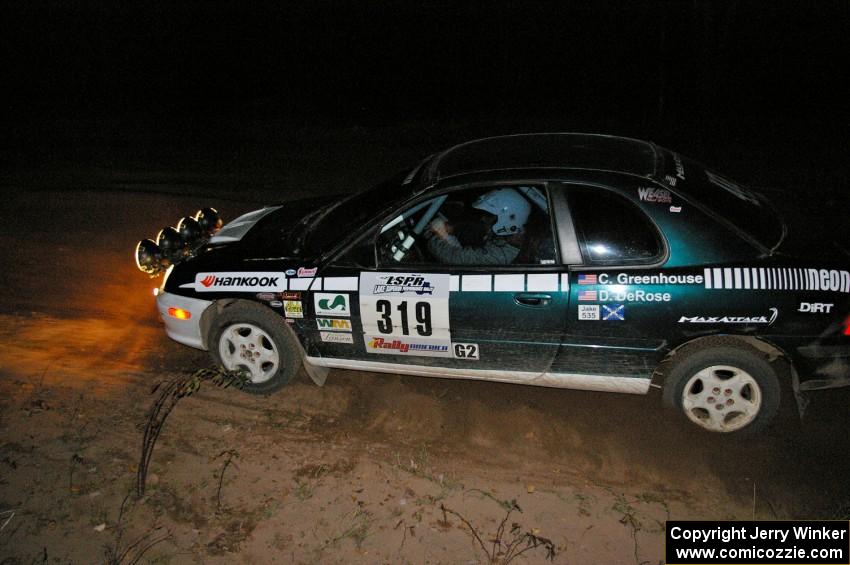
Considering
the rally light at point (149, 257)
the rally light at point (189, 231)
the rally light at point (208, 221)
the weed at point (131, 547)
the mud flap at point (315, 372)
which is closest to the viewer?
the weed at point (131, 547)

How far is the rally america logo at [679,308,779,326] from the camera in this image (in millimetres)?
3732

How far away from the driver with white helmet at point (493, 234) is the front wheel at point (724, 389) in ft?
3.94

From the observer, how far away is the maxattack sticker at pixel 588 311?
3854mm

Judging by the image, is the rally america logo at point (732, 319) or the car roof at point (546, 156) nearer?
the rally america logo at point (732, 319)

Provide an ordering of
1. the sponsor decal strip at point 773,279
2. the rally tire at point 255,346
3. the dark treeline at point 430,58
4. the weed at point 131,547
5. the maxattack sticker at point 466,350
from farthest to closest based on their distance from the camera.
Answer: the dark treeline at point 430,58
the rally tire at point 255,346
the maxattack sticker at point 466,350
the sponsor decal strip at point 773,279
the weed at point 131,547

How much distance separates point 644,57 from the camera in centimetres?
1958

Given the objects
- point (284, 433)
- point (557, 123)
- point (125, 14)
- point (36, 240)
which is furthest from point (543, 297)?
point (125, 14)

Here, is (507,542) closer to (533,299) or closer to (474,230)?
(533,299)

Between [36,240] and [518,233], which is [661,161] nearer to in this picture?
[518,233]

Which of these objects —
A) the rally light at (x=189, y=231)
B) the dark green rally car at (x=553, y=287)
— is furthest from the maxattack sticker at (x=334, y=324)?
the rally light at (x=189, y=231)

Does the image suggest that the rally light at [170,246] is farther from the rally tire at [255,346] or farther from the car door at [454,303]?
the car door at [454,303]

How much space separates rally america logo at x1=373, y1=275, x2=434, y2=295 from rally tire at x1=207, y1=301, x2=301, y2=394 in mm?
773

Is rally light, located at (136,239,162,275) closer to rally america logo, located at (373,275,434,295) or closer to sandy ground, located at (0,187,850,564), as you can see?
sandy ground, located at (0,187,850,564)

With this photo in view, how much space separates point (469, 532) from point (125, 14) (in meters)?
25.7
